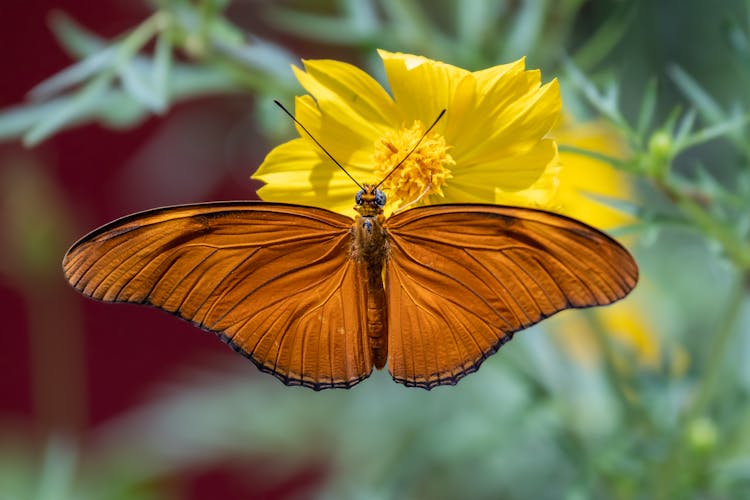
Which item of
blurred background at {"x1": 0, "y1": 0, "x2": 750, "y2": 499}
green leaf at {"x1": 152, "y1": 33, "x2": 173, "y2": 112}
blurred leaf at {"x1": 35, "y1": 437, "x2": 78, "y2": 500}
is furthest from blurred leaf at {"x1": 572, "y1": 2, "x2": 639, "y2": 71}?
blurred leaf at {"x1": 35, "y1": 437, "x2": 78, "y2": 500}

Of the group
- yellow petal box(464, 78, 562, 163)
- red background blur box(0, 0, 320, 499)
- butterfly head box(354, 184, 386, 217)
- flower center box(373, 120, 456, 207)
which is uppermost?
red background blur box(0, 0, 320, 499)

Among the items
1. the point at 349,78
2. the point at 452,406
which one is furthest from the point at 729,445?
the point at 349,78

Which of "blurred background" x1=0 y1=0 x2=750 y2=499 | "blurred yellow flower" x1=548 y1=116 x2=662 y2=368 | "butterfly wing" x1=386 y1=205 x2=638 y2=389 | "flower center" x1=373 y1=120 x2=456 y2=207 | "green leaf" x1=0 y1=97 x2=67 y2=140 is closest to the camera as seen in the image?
"butterfly wing" x1=386 y1=205 x2=638 y2=389

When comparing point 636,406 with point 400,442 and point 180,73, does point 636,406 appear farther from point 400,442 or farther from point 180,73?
point 180,73

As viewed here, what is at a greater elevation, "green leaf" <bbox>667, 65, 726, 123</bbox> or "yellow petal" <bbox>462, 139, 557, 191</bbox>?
"green leaf" <bbox>667, 65, 726, 123</bbox>

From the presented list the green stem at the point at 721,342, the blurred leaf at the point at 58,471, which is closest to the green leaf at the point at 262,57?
the green stem at the point at 721,342

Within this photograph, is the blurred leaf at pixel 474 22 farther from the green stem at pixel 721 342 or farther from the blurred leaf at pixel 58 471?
the blurred leaf at pixel 58 471

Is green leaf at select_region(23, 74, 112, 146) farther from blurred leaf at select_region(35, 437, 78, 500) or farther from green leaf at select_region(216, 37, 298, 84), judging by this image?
blurred leaf at select_region(35, 437, 78, 500)

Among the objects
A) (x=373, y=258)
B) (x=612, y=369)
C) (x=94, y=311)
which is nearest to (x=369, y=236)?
(x=373, y=258)
